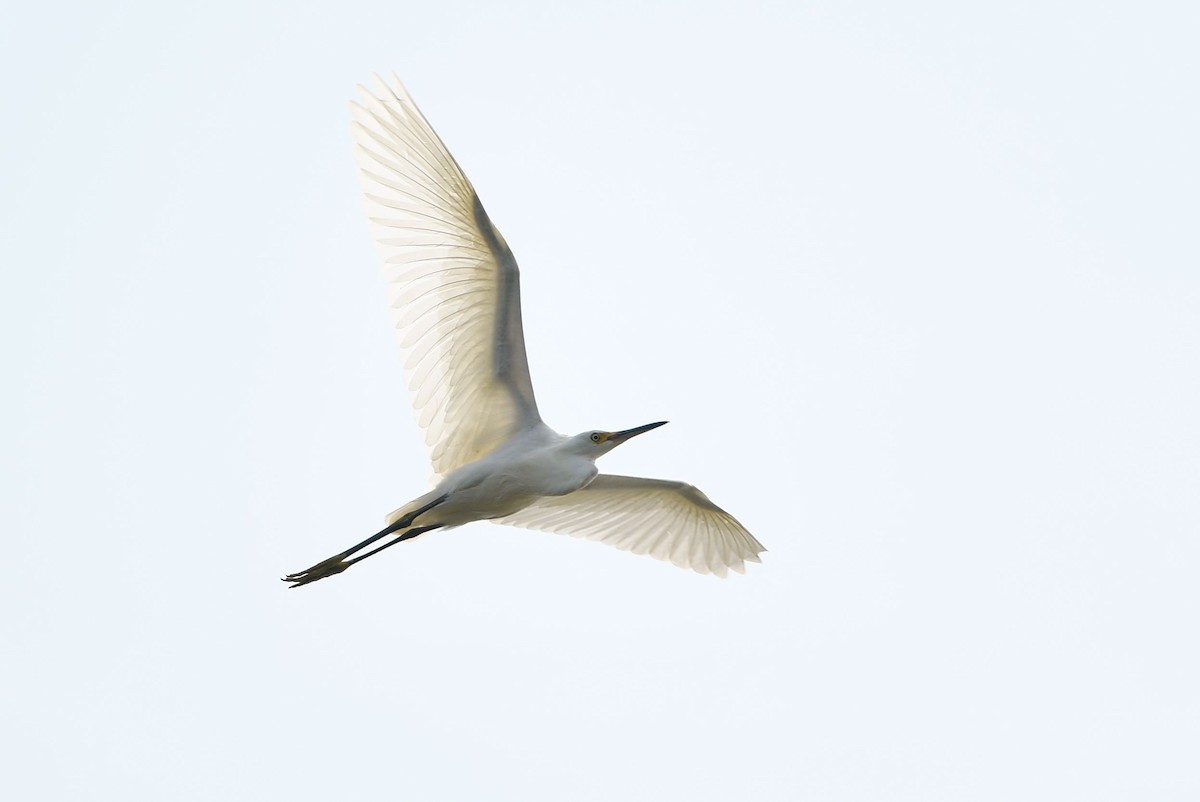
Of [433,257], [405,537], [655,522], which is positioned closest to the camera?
[433,257]

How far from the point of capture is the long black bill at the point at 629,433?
1313 centimetres

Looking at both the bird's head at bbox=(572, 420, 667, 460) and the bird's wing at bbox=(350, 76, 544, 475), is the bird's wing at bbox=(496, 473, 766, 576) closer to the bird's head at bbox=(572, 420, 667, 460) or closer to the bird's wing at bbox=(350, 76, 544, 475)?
the bird's head at bbox=(572, 420, 667, 460)

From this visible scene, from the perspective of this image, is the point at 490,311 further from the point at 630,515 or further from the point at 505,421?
the point at 630,515

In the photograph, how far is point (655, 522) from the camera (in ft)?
49.6

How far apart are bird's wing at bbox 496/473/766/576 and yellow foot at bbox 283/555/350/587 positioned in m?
1.98

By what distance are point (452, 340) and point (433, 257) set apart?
0.70 metres

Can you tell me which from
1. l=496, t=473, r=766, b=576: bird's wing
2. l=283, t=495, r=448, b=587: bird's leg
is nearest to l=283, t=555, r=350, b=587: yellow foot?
l=283, t=495, r=448, b=587: bird's leg

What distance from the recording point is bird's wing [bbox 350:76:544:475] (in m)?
12.1

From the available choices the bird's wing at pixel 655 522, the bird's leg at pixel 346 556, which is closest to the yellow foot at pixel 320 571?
the bird's leg at pixel 346 556

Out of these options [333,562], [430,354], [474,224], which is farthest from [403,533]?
[474,224]

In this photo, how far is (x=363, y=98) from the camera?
1210cm

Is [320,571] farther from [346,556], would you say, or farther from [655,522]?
[655,522]

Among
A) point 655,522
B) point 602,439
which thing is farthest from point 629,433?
point 655,522

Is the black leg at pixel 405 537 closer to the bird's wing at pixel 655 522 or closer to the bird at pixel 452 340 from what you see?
the bird at pixel 452 340
